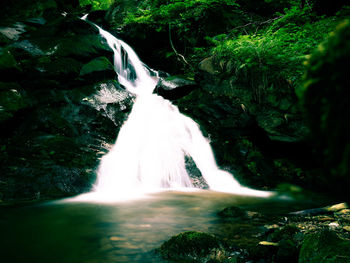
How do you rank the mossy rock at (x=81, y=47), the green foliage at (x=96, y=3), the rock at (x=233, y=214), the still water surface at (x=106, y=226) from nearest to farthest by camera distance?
1. the still water surface at (x=106, y=226)
2. the rock at (x=233, y=214)
3. the mossy rock at (x=81, y=47)
4. the green foliage at (x=96, y=3)

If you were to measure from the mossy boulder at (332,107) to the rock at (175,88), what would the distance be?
11092 mm

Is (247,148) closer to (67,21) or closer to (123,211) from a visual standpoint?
(123,211)

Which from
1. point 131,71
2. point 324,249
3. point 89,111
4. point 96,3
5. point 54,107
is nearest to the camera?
point 324,249

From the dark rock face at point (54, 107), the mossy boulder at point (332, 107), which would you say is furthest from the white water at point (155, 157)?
the mossy boulder at point (332, 107)

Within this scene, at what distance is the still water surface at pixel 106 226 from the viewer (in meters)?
3.53

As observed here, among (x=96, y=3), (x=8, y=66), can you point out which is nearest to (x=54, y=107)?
(x=8, y=66)

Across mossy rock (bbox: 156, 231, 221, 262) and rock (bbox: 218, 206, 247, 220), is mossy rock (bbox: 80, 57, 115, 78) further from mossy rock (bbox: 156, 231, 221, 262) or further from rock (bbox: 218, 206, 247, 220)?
mossy rock (bbox: 156, 231, 221, 262)

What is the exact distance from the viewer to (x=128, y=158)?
8.70m

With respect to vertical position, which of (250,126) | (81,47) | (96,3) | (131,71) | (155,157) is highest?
(96,3)

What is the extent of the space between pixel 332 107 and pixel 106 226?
460 centimetres

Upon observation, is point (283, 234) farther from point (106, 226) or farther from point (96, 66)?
point (96, 66)

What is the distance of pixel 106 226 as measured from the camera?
15.3 feet

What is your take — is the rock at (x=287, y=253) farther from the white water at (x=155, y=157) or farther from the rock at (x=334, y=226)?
the white water at (x=155, y=157)

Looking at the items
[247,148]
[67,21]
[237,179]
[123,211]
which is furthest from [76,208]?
[67,21]
